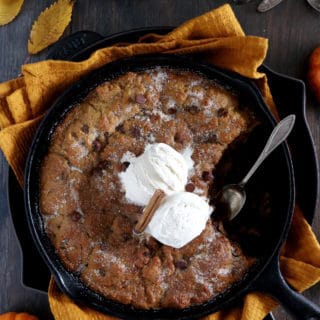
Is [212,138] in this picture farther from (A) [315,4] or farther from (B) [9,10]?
(B) [9,10]

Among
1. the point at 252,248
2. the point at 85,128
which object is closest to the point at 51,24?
the point at 85,128

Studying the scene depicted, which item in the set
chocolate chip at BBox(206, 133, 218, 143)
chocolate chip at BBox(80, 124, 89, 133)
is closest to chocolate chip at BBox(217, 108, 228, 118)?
chocolate chip at BBox(206, 133, 218, 143)

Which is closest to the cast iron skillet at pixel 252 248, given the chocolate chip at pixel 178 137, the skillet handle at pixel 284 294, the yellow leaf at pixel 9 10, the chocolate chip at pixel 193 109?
the skillet handle at pixel 284 294

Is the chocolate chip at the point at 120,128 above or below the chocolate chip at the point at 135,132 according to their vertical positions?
above

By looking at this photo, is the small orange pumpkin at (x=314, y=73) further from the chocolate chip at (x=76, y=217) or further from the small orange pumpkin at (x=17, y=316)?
the small orange pumpkin at (x=17, y=316)

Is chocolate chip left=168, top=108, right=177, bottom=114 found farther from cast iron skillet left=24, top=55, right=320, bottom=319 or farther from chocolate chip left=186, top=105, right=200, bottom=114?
cast iron skillet left=24, top=55, right=320, bottom=319

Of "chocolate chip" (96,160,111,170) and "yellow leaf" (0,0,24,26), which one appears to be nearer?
"chocolate chip" (96,160,111,170)
